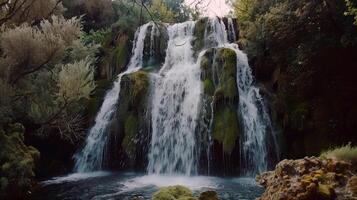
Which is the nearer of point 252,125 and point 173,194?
point 173,194

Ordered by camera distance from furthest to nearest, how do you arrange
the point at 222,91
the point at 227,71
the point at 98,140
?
the point at 98,140 < the point at 227,71 < the point at 222,91

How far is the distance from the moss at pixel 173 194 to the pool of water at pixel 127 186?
66.9 inches

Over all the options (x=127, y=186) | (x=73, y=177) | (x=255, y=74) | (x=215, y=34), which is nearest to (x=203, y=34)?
Answer: (x=215, y=34)

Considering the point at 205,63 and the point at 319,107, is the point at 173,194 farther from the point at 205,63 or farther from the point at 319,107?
the point at 205,63

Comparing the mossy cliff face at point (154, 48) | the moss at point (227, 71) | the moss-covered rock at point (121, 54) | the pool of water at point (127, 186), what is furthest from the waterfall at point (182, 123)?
the moss-covered rock at point (121, 54)

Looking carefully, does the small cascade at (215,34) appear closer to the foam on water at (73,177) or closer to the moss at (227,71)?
the moss at (227,71)

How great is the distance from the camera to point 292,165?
688 centimetres

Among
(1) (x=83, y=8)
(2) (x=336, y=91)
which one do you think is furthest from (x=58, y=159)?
(1) (x=83, y=8)

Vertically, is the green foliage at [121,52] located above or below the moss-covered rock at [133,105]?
above

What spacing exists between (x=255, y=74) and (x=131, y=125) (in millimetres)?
5205

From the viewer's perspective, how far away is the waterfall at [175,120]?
39.6ft

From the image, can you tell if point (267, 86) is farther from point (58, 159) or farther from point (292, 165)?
point (58, 159)

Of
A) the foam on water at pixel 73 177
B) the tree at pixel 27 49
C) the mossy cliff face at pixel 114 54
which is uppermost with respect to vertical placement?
the mossy cliff face at pixel 114 54

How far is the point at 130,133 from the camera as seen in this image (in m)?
12.9
